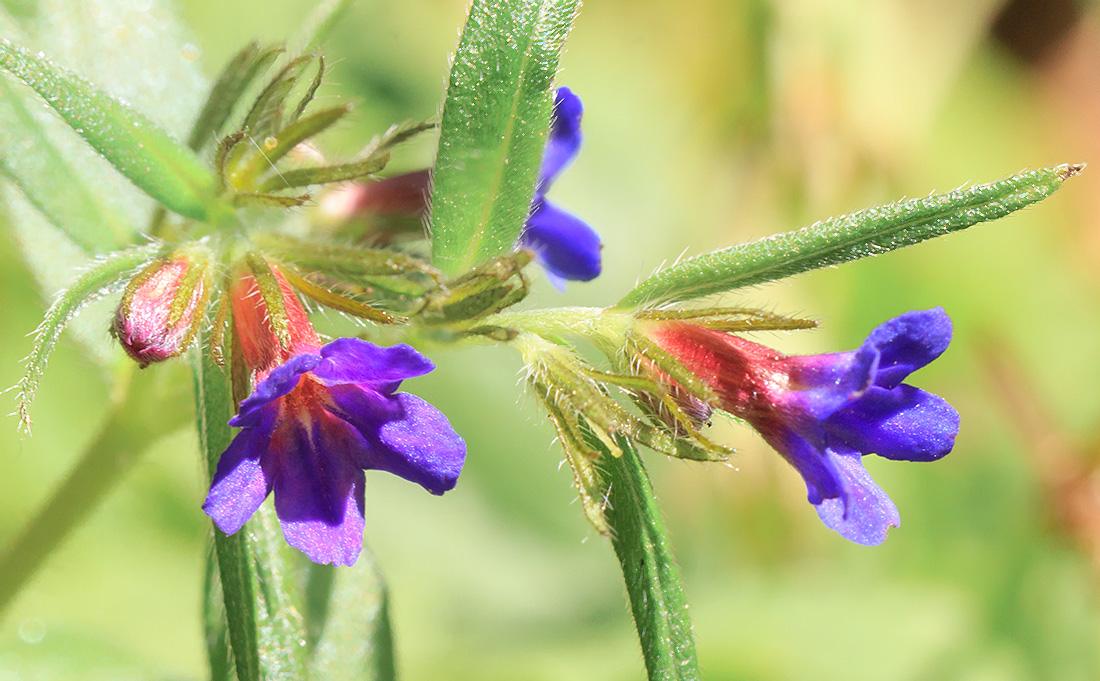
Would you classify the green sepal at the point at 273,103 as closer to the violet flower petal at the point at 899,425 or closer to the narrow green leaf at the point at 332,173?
the narrow green leaf at the point at 332,173

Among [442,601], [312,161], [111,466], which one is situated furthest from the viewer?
[442,601]

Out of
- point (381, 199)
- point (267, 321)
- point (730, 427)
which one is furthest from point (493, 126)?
point (730, 427)

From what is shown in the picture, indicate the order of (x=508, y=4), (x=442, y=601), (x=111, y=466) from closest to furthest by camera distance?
(x=508, y=4)
(x=111, y=466)
(x=442, y=601)

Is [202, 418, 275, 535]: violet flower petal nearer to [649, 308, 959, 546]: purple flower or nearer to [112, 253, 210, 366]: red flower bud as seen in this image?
[112, 253, 210, 366]: red flower bud

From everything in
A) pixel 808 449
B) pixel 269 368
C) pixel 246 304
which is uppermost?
pixel 246 304

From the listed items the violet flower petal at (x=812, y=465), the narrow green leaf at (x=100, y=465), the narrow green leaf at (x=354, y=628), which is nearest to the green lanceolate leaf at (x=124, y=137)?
the narrow green leaf at (x=100, y=465)

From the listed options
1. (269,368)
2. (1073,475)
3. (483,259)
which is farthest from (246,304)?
(1073,475)

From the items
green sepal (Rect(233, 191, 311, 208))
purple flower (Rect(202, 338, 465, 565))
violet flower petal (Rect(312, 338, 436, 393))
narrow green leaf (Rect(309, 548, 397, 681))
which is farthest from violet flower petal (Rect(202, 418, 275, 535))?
narrow green leaf (Rect(309, 548, 397, 681))

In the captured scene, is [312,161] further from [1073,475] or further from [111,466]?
[1073,475]

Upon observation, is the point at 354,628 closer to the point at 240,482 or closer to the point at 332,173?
the point at 240,482
